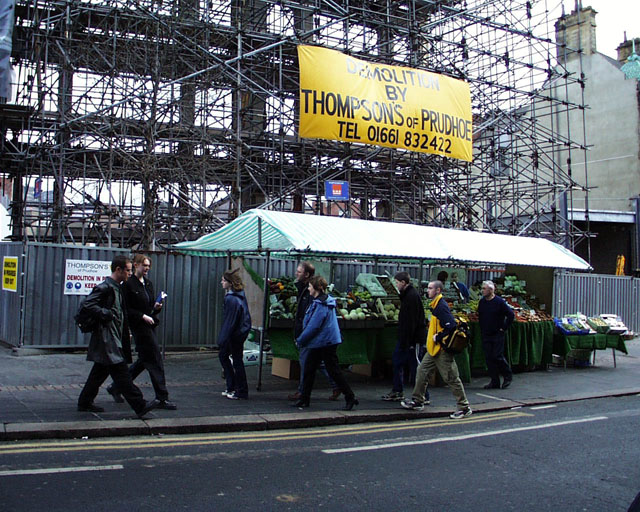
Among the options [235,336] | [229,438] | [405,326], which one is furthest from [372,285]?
[229,438]

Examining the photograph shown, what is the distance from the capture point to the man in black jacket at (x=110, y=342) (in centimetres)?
703

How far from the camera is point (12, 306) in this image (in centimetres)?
1237

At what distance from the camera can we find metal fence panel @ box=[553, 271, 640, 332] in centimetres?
1842

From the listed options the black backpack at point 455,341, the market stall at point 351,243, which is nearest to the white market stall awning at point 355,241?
the market stall at point 351,243

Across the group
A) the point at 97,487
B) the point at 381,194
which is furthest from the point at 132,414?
the point at 381,194

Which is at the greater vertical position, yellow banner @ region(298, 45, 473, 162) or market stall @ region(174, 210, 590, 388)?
yellow banner @ region(298, 45, 473, 162)

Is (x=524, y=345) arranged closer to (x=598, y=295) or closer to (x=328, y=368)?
(x=328, y=368)

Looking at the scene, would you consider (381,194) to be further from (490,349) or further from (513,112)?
(490,349)

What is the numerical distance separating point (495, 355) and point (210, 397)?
4.76 metres

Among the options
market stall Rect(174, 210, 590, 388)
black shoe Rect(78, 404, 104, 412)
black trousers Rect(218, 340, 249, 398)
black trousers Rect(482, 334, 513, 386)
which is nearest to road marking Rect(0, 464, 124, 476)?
black shoe Rect(78, 404, 104, 412)

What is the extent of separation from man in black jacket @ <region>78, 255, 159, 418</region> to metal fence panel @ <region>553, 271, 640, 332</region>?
1320 centimetres

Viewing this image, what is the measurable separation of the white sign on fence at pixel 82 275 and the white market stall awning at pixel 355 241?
2172 millimetres

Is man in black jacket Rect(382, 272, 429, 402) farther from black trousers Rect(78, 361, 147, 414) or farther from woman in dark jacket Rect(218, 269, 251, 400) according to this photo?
black trousers Rect(78, 361, 147, 414)

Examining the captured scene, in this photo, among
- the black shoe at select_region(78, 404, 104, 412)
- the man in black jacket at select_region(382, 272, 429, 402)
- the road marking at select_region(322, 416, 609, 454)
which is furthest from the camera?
the man in black jacket at select_region(382, 272, 429, 402)
